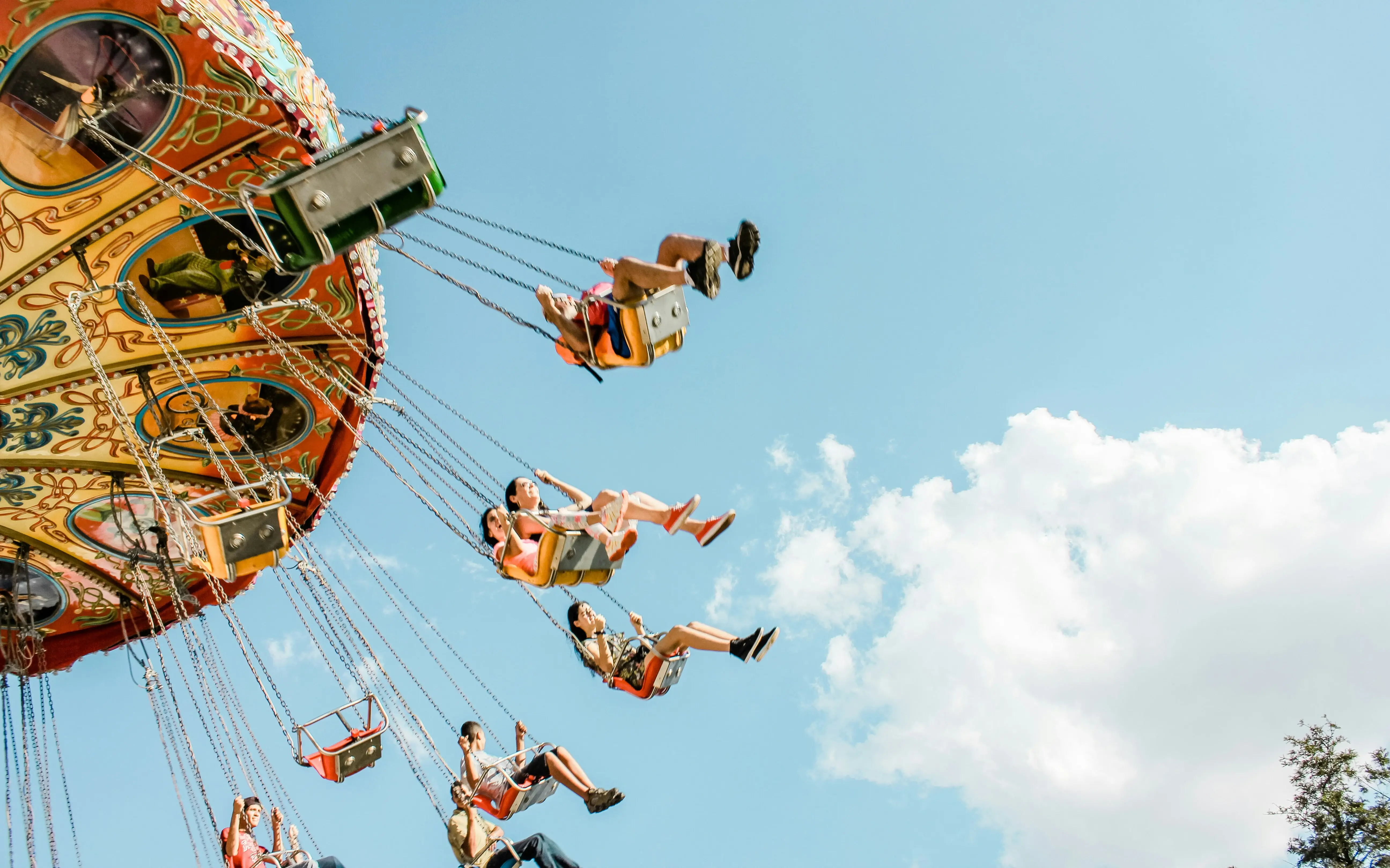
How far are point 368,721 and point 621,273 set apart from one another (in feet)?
14.9

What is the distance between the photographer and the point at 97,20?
593cm

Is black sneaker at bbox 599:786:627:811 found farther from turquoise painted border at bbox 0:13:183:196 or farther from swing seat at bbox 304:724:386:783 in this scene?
turquoise painted border at bbox 0:13:183:196

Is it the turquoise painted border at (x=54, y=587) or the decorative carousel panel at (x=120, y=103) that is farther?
the turquoise painted border at (x=54, y=587)

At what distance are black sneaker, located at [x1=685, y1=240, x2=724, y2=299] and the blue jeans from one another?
4.00m

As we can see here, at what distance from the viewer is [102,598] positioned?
1000 centimetres

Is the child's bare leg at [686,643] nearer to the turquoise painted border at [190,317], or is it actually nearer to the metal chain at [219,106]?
the turquoise painted border at [190,317]

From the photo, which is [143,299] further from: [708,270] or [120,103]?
[708,270]

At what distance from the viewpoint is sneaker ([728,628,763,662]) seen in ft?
21.7

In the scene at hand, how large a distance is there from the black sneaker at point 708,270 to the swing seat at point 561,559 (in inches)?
76.4

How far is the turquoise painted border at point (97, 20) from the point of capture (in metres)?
5.89

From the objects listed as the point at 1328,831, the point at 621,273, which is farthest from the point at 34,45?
the point at 1328,831

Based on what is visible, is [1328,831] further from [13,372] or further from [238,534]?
[13,372]

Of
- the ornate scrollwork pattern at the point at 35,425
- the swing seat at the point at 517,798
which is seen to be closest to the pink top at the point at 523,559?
the swing seat at the point at 517,798

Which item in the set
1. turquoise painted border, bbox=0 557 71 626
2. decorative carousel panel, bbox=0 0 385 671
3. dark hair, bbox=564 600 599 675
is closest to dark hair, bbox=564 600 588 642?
dark hair, bbox=564 600 599 675
